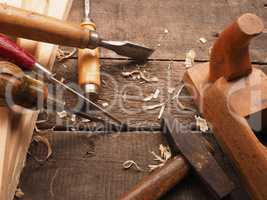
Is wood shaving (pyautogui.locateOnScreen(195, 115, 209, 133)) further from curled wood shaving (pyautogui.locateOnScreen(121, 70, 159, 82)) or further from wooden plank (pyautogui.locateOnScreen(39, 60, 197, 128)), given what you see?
curled wood shaving (pyautogui.locateOnScreen(121, 70, 159, 82))

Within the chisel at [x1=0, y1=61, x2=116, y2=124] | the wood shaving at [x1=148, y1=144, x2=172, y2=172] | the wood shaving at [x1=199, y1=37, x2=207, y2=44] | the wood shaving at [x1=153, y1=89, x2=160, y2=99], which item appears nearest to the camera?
the chisel at [x1=0, y1=61, x2=116, y2=124]

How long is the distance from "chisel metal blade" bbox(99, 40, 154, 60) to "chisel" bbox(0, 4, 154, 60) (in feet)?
0.04

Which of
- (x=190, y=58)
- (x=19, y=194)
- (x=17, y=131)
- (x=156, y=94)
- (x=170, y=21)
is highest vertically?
(x=170, y=21)

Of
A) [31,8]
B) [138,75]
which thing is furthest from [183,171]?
[31,8]

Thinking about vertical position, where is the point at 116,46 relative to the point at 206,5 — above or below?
below

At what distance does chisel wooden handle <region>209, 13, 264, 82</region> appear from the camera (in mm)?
696

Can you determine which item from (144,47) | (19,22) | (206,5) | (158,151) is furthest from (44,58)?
(206,5)

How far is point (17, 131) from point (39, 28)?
Answer: 0.21 m

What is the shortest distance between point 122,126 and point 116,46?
18cm

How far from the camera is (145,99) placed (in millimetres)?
896

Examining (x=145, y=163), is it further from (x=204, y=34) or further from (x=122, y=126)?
(x=204, y=34)

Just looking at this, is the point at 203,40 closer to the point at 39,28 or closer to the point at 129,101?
the point at 129,101

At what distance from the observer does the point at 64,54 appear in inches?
37.1

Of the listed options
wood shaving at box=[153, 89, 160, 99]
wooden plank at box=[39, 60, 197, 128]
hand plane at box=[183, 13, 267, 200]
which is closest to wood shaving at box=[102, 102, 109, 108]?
wooden plank at box=[39, 60, 197, 128]
